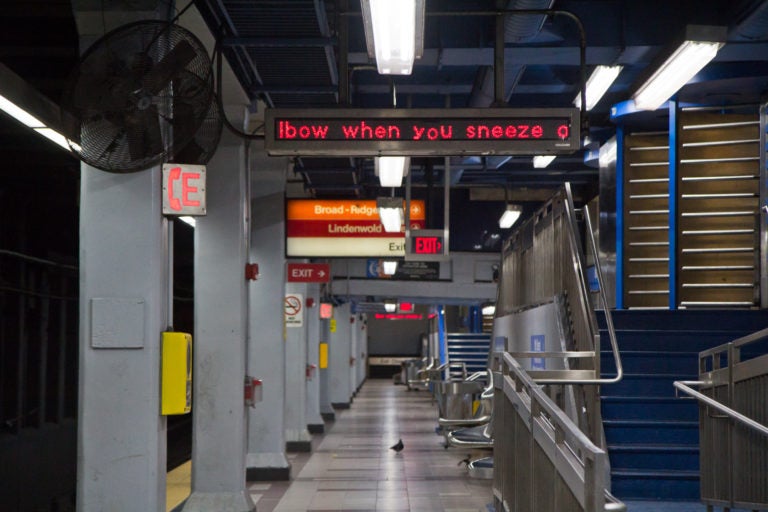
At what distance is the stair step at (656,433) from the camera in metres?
9.23

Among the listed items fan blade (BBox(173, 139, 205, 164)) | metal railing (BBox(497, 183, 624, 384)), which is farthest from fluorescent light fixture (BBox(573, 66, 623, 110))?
fan blade (BBox(173, 139, 205, 164))

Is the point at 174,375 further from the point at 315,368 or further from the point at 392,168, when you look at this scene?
the point at 315,368

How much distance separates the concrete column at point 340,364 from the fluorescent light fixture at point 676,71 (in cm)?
1972

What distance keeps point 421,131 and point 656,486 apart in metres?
3.75

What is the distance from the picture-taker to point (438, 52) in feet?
30.1

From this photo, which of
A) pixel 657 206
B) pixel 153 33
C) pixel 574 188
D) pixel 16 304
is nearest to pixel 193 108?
pixel 153 33

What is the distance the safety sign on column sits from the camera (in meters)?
16.6

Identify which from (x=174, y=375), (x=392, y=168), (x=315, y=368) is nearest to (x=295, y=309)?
(x=315, y=368)

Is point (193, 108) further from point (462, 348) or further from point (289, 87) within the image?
point (462, 348)

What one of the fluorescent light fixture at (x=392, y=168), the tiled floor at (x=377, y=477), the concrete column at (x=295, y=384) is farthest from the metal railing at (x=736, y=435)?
the concrete column at (x=295, y=384)

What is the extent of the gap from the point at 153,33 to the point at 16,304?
1321cm

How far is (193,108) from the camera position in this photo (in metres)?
5.75

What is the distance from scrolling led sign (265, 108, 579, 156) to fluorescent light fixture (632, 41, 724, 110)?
1.48 meters

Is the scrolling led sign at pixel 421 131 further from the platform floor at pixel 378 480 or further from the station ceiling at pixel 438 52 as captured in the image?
the platform floor at pixel 378 480
